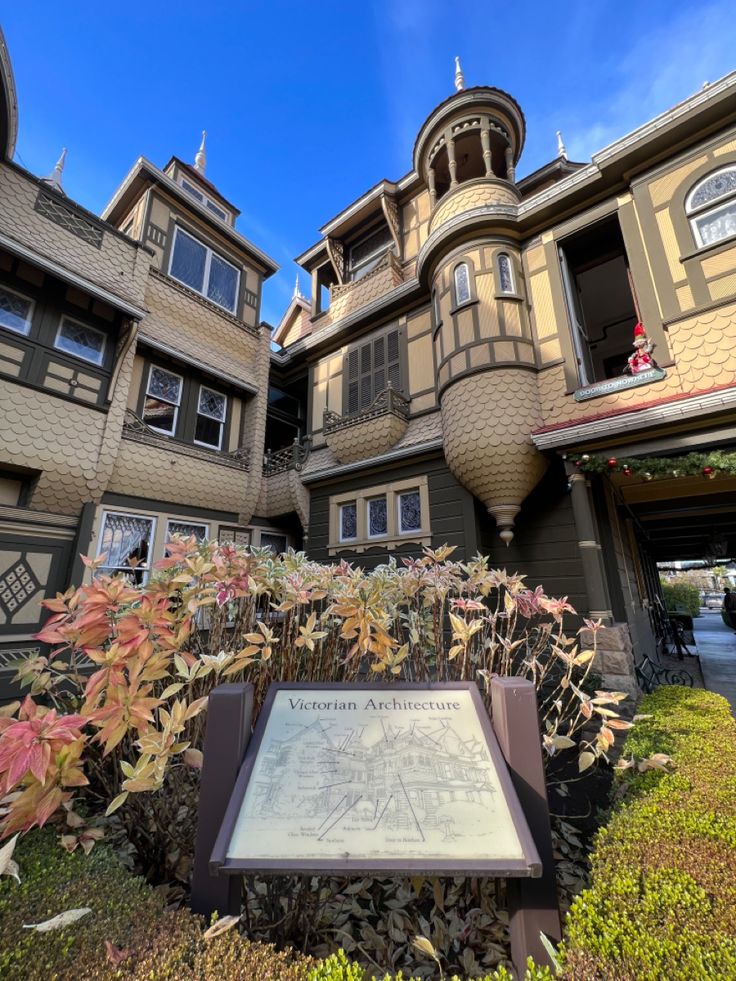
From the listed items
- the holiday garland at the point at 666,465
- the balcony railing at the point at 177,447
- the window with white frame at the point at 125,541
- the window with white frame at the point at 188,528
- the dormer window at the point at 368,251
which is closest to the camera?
the holiday garland at the point at 666,465

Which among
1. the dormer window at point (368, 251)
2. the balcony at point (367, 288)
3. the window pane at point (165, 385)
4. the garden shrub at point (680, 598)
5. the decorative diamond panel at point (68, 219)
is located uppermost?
the dormer window at point (368, 251)

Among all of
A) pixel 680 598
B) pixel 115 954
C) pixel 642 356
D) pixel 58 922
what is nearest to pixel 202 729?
pixel 58 922

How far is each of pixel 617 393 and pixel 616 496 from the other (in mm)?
3109

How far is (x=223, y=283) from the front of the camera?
36.8 ft

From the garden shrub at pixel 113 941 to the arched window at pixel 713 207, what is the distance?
9.02 metres

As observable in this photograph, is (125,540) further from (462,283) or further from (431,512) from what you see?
(462,283)

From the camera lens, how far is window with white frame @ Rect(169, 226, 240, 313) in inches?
402

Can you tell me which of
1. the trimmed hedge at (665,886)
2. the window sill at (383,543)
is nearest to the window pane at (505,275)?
the window sill at (383,543)

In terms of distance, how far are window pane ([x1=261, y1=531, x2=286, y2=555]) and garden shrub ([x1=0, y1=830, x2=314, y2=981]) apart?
29.8 feet

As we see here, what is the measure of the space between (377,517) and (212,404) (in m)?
5.42

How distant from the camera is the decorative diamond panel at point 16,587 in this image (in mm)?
5742

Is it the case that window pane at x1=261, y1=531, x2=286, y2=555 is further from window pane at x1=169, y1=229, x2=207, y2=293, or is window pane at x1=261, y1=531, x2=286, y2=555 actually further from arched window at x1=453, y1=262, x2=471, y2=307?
arched window at x1=453, y1=262, x2=471, y2=307

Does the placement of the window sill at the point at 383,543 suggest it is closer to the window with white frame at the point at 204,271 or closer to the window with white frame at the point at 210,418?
the window with white frame at the point at 210,418

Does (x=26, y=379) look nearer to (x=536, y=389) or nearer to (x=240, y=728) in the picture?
(x=240, y=728)
